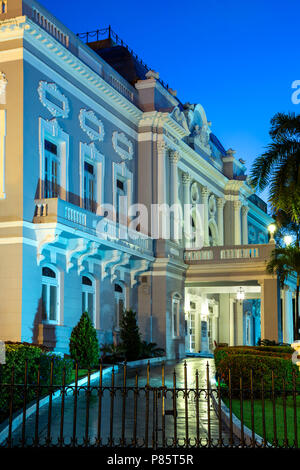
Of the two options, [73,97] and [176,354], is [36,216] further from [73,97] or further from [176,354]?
[176,354]

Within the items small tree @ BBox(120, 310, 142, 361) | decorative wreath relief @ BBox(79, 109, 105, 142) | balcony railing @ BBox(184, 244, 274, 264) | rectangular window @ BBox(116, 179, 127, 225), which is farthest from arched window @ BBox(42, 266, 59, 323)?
balcony railing @ BBox(184, 244, 274, 264)

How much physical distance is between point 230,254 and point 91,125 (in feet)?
32.4

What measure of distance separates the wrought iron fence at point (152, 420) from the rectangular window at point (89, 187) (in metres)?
11.6

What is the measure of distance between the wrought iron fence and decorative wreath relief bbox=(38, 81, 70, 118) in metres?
11.0

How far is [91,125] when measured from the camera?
2558cm

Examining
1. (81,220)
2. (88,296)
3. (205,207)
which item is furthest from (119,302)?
(205,207)

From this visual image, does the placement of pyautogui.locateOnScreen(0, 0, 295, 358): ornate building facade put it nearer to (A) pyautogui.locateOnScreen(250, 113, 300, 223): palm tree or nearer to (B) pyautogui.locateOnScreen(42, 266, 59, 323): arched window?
(B) pyautogui.locateOnScreen(42, 266, 59, 323): arched window

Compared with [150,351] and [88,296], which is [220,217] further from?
[88,296]

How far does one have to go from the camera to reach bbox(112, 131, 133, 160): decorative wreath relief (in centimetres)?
2770

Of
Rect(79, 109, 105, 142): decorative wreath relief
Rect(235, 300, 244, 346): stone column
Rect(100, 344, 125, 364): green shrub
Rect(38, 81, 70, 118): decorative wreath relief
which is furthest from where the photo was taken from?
Rect(235, 300, 244, 346): stone column

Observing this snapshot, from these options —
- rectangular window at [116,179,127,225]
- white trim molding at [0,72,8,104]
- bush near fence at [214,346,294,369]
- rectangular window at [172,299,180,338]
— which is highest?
white trim molding at [0,72,8,104]

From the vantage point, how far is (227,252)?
31641mm

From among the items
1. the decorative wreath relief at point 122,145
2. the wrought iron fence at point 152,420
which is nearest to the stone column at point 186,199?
the decorative wreath relief at point 122,145

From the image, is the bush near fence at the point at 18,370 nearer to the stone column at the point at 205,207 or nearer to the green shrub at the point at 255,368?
the green shrub at the point at 255,368
